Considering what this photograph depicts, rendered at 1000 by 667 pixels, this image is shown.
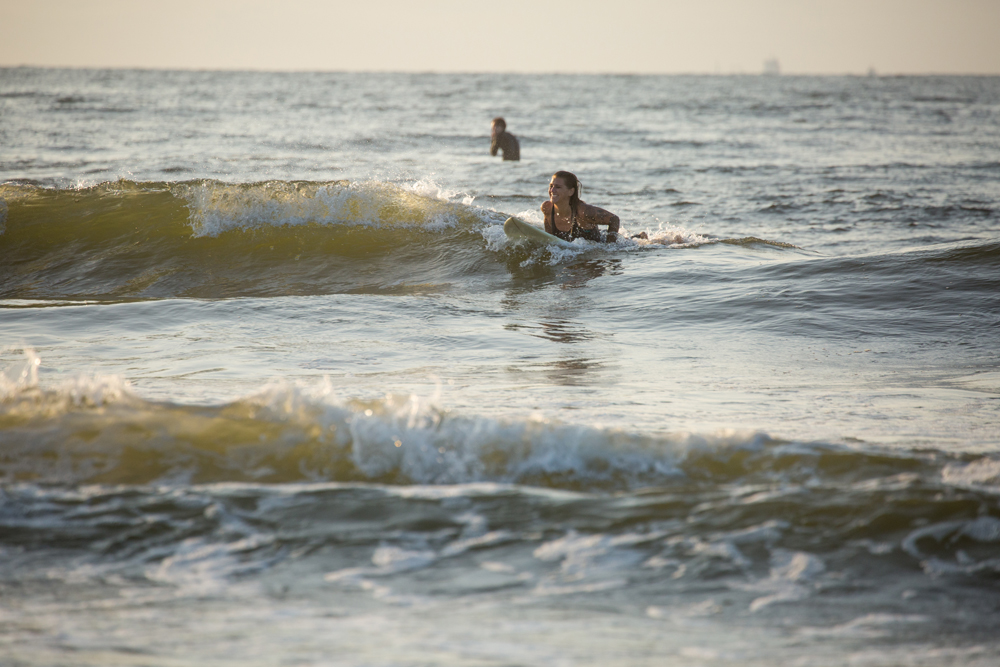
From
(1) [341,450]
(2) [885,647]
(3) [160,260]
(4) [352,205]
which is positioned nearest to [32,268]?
(3) [160,260]

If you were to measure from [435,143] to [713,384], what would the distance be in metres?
22.8

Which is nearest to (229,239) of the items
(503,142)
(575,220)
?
(575,220)

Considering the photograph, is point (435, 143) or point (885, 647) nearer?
point (885, 647)

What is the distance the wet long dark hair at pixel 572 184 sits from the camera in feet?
33.5

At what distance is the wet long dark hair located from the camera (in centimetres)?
1022

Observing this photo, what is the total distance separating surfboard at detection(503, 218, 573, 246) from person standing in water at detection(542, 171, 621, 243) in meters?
0.21

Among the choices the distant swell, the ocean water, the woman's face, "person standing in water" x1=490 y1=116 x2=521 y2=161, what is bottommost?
the ocean water

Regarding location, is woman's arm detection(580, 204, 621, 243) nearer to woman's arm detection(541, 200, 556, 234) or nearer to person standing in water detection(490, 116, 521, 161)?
woman's arm detection(541, 200, 556, 234)

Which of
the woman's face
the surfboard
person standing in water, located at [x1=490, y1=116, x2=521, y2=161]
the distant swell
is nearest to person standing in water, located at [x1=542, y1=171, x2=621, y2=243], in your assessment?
the woman's face

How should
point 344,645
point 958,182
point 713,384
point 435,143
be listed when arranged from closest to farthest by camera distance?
point 344,645 < point 713,384 < point 958,182 < point 435,143

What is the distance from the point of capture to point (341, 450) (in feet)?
12.2

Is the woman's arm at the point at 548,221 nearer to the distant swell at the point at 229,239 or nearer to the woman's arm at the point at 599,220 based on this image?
the woman's arm at the point at 599,220

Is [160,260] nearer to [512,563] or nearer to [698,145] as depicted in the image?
[512,563]

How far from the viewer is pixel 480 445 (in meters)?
3.68
